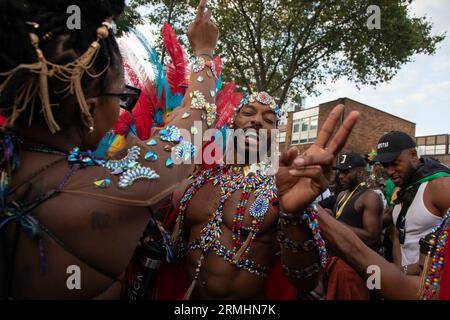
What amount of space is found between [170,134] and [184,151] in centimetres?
8

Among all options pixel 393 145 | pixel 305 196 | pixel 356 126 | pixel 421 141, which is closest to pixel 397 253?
pixel 393 145

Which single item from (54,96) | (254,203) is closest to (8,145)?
(54,96)

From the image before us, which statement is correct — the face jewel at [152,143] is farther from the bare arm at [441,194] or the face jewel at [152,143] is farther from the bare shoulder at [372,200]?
the bare shoulder at [372,200]

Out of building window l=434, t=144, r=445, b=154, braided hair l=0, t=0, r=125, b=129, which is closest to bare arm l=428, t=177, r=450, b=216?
braided hair l=0, t=0, r=125, b=129

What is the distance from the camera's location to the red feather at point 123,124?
2.23 meters

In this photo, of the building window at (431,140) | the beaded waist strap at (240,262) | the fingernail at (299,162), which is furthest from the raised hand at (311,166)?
the building window at (431,140)

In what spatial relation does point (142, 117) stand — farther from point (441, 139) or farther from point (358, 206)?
point (441, 139)

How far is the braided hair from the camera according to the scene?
104 centimetres

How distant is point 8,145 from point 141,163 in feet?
1.36

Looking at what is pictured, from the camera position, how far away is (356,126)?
21656 mm

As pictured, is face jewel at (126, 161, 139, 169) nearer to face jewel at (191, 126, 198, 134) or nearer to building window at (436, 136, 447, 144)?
face jewel at (191, 126, 198, 134)

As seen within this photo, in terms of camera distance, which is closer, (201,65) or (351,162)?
(201,65)

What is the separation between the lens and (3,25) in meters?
1.05
